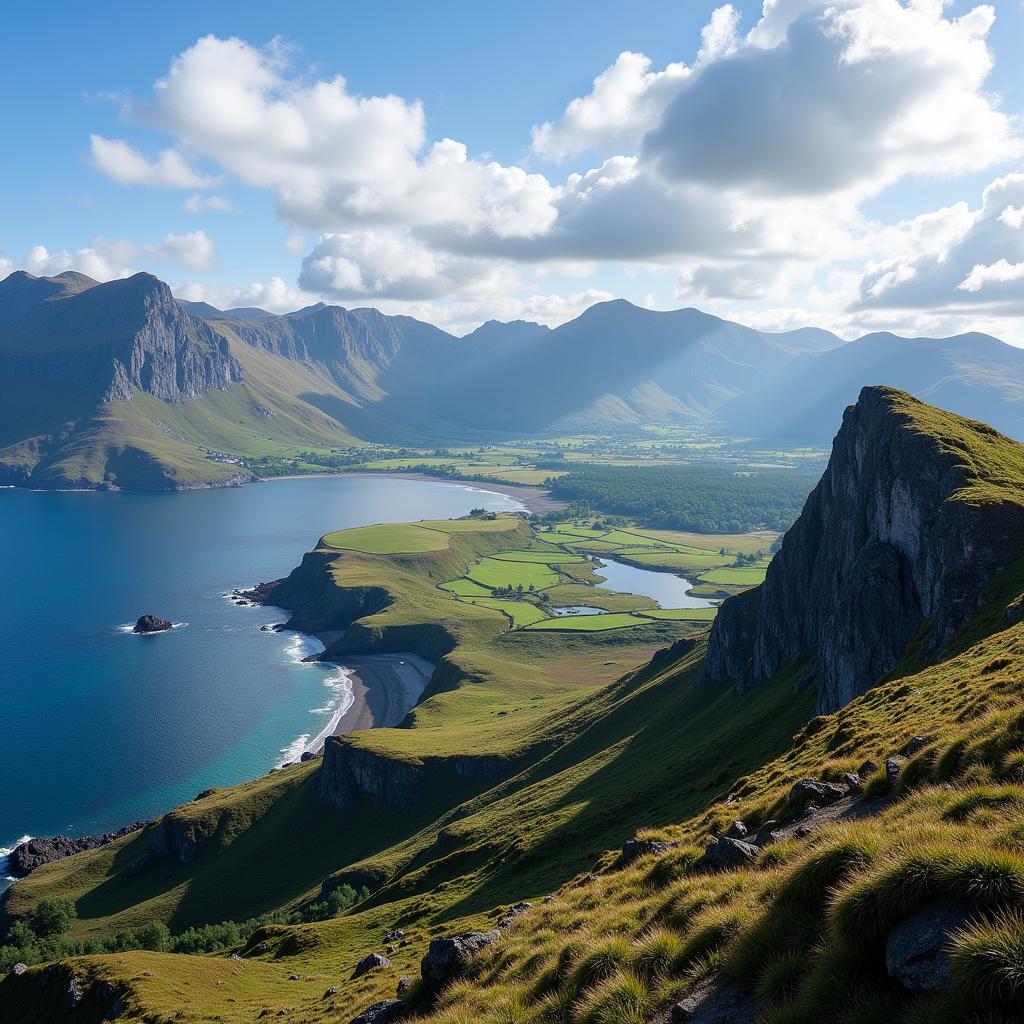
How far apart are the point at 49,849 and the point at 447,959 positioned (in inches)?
4949

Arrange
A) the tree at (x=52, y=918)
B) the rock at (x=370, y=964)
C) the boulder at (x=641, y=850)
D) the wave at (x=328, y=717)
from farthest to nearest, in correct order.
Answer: the wave at (x=328, y=717), the tree at (x=52, y=918), the rock at (x=370, y=964), the boulder at (x=641, y=850)

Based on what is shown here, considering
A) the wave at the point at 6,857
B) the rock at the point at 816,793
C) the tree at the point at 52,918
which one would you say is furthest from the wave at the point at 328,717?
the rock at the point at 816,793

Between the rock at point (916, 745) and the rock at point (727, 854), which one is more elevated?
the rock at point (916, 745)

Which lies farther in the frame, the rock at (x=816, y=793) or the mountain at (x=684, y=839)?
the rock at (x=816, y=793)

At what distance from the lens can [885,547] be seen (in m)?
78.6

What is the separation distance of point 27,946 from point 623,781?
3084 inches

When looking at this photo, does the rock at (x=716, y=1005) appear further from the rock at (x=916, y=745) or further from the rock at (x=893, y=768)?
the rock at (x=916, y=745)

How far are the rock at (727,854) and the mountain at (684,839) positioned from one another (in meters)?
0.10

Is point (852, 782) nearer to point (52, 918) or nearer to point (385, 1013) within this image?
point (385, 1013)

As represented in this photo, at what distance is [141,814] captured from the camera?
136 meters

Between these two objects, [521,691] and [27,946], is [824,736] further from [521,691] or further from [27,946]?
[521,691]

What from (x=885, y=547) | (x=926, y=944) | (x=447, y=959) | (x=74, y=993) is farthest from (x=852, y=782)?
(x=74, y=993)

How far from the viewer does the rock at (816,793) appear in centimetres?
2623

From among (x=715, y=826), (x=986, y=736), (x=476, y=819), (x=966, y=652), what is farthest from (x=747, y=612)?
(x=986, y=736)
